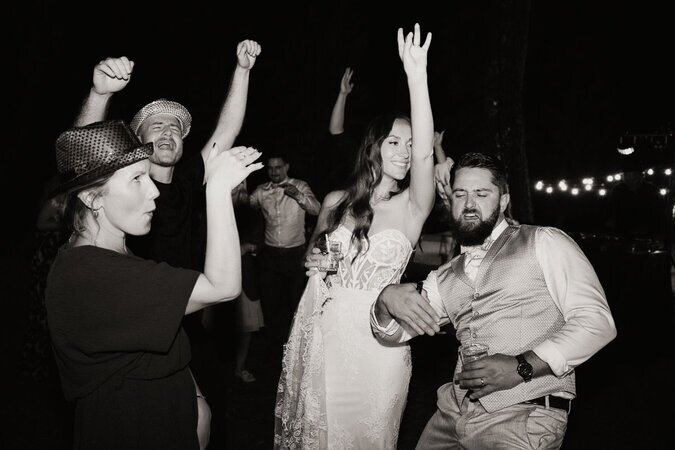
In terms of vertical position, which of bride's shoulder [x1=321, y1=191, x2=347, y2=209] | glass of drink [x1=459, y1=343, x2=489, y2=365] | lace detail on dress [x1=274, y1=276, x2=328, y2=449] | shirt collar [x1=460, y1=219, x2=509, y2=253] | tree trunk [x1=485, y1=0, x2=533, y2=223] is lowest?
lace detail on dress [x1=274, y1=276, x2=328, y2=449]

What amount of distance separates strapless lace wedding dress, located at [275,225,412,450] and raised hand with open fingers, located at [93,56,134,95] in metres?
1.41

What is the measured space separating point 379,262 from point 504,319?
0.89 metres

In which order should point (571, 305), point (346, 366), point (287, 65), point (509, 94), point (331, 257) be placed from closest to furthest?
point (571, 305) < point (331, 257) < point (346, 366) < point (509, 94) < point (287, 65)

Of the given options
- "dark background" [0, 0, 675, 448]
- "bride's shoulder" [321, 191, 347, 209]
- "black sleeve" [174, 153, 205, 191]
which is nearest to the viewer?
"black sleeve" [174, 153, 205, 191]

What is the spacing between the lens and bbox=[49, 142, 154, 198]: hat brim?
5.90 feet

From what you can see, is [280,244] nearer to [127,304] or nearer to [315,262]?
[315,262]

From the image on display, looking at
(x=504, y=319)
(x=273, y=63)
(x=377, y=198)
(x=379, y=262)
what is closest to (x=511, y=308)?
(x=504, y=319)

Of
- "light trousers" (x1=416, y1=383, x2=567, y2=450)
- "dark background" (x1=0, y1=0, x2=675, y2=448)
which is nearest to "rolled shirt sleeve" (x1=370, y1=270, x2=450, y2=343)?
"light trousers" (x1=416, y1=383, x2=567, y2=450)

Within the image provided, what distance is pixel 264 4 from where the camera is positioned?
45.7 feet

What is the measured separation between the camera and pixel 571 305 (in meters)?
2.14

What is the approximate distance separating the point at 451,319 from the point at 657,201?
19.3 feet

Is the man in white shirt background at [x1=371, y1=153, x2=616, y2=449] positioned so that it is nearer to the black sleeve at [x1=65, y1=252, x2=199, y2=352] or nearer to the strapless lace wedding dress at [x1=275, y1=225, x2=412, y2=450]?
the strapless lace wedding dress at [x1=275, y1=225, x2=412, y2=450]

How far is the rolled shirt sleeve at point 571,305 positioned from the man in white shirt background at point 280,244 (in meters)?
3.46

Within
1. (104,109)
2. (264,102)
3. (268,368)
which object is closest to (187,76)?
(264,102)
